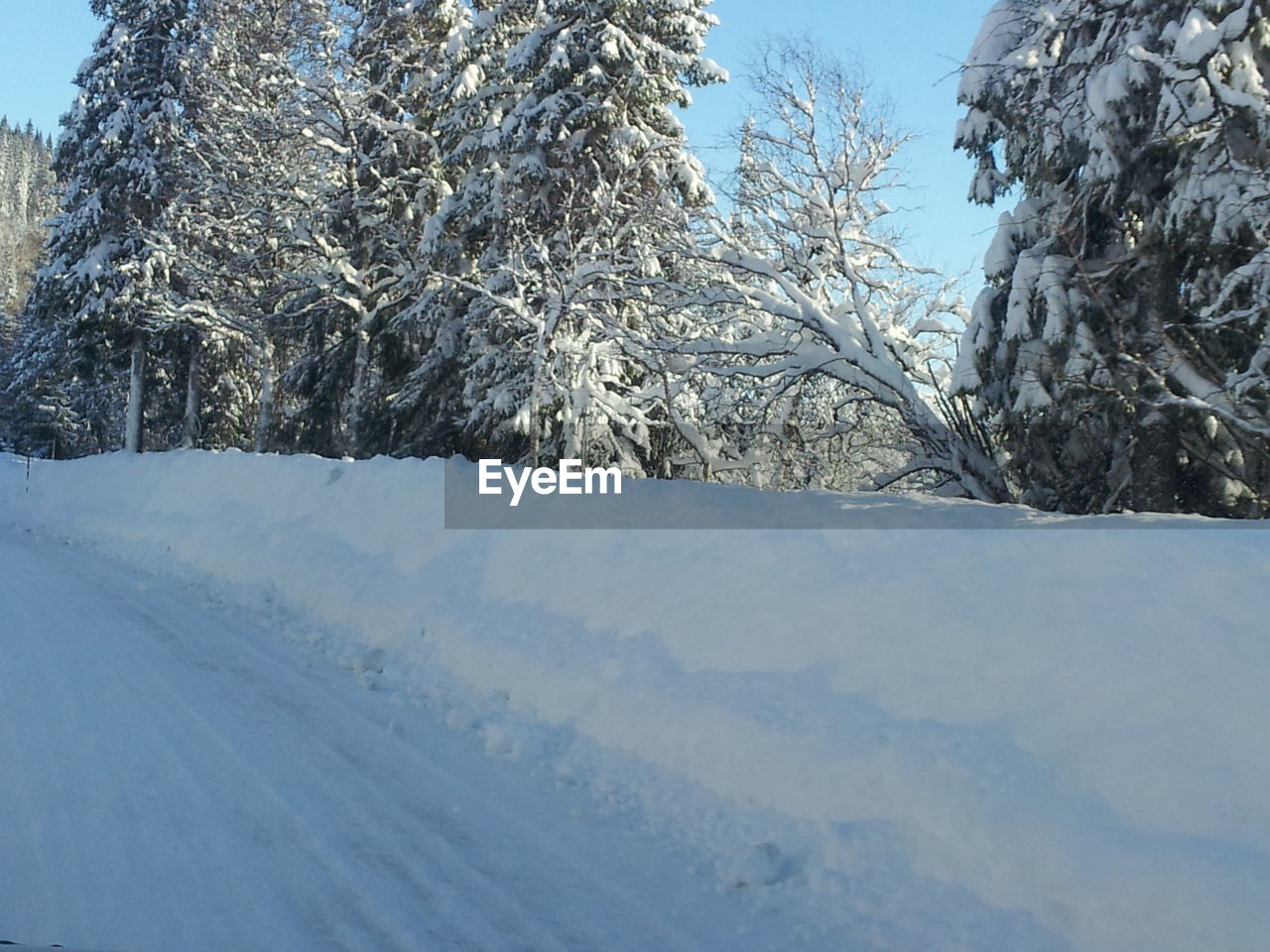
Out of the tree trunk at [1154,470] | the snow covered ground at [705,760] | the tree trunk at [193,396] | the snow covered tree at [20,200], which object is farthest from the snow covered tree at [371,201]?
the snow covered tree at [20,200]

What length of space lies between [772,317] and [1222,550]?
27.0 feet

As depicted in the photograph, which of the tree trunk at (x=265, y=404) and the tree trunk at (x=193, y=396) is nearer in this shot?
the tree trunk at (x=265, y=404)

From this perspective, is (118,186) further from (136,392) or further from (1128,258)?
(1128,258)

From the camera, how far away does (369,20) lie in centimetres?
2144

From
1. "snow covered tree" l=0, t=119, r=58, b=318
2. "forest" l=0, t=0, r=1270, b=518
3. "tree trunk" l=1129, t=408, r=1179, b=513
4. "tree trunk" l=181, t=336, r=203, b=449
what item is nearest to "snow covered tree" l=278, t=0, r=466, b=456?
"forest" l=0, t=0, r=1270, b=518

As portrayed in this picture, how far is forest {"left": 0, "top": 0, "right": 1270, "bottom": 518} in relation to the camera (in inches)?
353

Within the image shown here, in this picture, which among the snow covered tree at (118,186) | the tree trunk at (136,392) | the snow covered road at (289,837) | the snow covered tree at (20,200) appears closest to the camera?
the snow covered road at (289,837)

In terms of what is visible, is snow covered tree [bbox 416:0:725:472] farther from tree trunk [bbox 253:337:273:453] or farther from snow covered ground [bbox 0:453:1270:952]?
snow covered ground [bbox 0:453:1270:952]

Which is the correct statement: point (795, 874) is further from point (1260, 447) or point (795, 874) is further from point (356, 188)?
point (356, 188)

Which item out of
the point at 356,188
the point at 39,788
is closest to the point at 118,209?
the point at 356,188

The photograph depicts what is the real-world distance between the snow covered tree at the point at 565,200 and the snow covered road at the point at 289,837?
944 cm

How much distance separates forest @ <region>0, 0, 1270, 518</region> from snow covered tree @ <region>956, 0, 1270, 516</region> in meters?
0.03

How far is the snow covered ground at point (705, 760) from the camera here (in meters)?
3.72

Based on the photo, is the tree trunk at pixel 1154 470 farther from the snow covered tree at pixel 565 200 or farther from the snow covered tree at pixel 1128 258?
the snow covered tree at pixel 565 200
